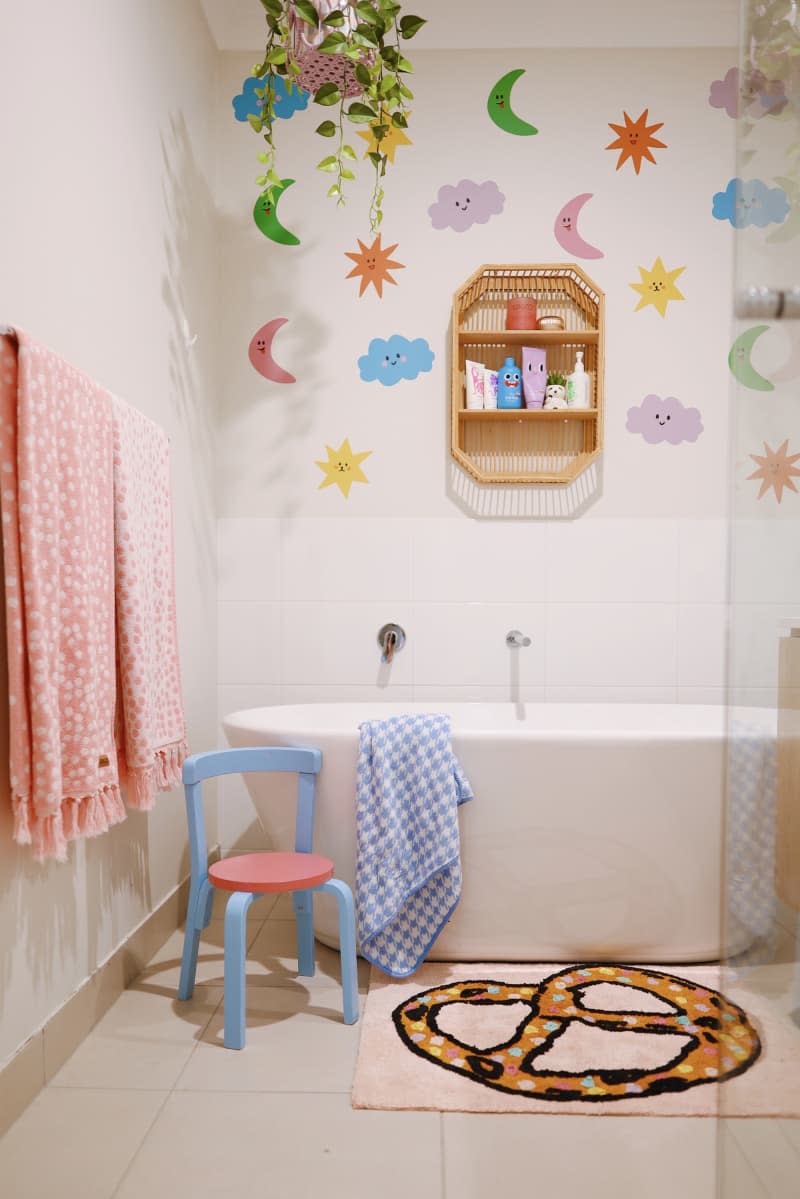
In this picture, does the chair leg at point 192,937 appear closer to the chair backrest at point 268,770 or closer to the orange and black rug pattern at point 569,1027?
the chair backrest at point 268,770

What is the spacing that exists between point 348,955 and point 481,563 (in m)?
1.57

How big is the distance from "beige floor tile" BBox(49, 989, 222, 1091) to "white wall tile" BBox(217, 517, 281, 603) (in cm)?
144

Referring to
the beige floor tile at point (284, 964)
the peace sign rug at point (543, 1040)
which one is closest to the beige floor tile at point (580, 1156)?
the peace sign rug at point (543, 1040)

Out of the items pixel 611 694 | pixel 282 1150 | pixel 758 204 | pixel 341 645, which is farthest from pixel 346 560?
pixel 758 204

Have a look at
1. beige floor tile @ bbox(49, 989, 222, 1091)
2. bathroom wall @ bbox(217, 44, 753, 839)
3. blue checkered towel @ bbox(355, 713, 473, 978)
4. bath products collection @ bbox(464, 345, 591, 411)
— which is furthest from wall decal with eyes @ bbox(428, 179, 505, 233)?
beige floor tile @ bbox(49, 989, 222, 1091)

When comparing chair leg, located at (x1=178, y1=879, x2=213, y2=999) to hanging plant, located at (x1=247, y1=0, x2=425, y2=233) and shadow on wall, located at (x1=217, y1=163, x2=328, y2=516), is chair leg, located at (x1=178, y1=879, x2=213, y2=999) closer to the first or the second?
shadow on wall, located at (x1=217, y1=163, x2=328, y2=516)

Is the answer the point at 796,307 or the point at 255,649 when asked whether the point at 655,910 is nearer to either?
the point at 255,649

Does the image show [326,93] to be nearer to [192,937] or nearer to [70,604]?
[70,604]

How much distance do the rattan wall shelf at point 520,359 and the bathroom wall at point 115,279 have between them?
3.00ft

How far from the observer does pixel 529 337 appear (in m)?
3.10

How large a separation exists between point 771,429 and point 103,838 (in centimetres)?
177

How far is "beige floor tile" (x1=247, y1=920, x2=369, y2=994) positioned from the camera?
2260 mm

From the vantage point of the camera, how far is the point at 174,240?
272 centimetres

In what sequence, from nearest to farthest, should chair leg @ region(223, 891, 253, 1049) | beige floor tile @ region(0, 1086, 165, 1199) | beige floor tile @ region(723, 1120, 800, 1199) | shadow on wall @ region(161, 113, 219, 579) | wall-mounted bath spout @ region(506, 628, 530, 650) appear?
beige floor tile @ region(723, 1120, 800, 1199), beige floor tile @ region(0, 1086, 165, 1199), chair leg @ region(223, 891, 253, 1049), shadow on wall @ region(161, 113, 219, 579), wall-mounted bath spout @ region(506, 628, 530, 650)
